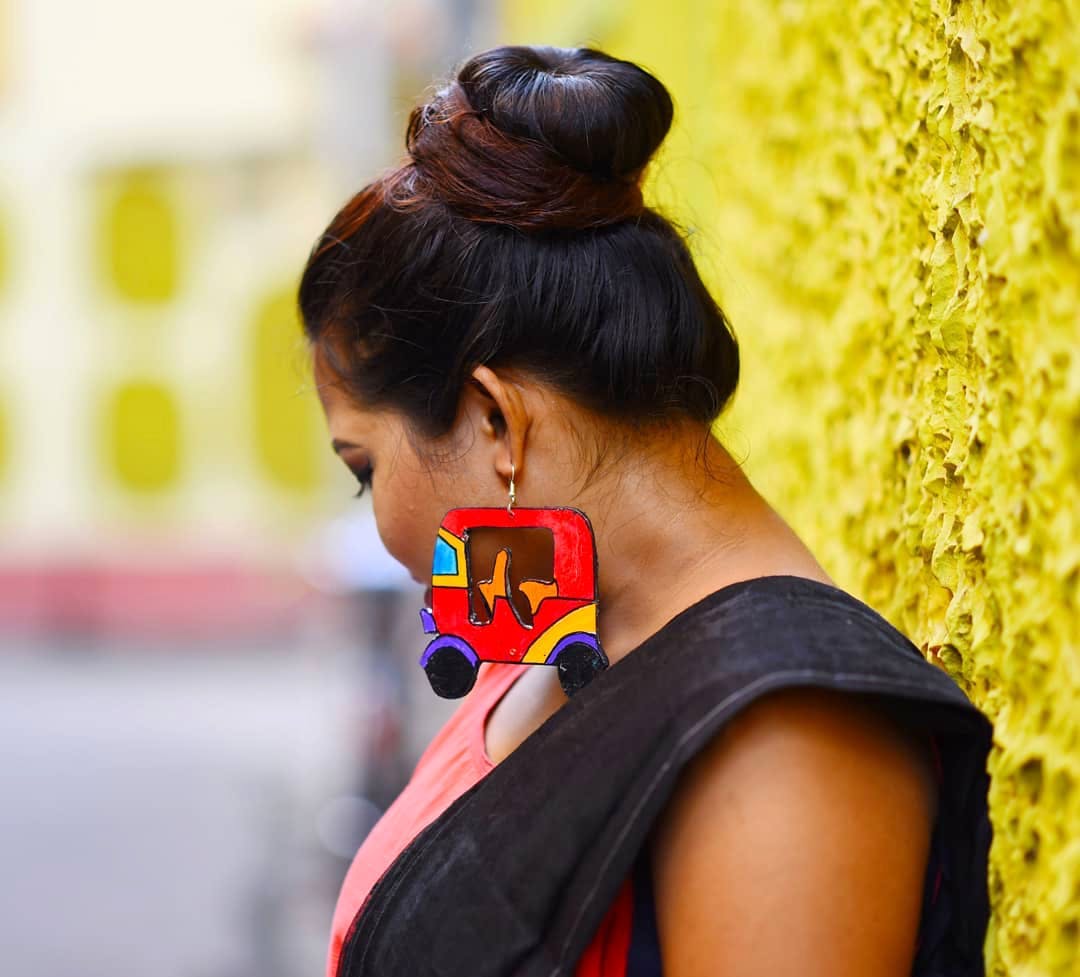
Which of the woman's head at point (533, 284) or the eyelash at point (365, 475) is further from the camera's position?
the eyelash at point (365, 475)

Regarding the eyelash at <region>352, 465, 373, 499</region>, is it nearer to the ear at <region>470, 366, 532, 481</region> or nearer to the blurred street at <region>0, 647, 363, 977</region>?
the ear at <region>470, 366, 532, 481</region>

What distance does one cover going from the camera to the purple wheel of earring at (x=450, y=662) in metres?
1.53

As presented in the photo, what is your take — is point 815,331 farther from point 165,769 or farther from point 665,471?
point 165,769

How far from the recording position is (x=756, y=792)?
1.17 m

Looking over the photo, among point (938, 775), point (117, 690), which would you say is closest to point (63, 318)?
point (117, 690)

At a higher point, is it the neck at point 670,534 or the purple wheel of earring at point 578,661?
the neck at point 670,534

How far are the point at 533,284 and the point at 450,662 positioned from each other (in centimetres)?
39

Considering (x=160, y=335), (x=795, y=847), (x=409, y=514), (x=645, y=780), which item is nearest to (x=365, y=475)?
(x=409, y=514)

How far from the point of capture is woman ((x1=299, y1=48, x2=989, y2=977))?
118 centimetres

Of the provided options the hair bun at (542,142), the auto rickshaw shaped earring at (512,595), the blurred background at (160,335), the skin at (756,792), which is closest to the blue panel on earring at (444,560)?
the auto rickshaw shaped earring at (512,595)

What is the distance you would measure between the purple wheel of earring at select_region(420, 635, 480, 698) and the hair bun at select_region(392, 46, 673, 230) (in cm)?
42

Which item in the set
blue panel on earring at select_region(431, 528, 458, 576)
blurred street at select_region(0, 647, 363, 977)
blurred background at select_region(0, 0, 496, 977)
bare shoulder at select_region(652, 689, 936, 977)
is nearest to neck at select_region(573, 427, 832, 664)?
blue panel on earring at select_region(431, 528, 458, 576)

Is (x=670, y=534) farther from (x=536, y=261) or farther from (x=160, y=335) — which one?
(x=160, y=335)

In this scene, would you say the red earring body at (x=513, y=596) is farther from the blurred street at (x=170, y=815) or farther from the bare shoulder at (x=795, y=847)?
the blurred street at (x=170, y=815)
